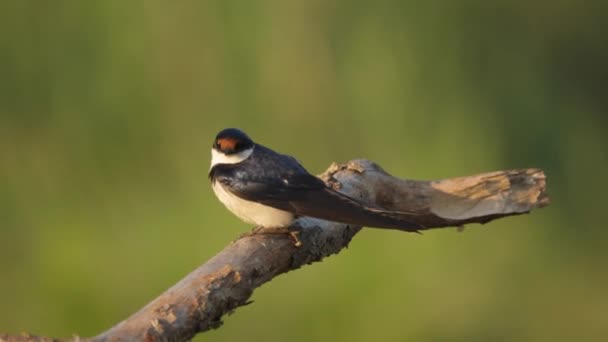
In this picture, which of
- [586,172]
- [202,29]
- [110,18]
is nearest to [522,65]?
[586,172]

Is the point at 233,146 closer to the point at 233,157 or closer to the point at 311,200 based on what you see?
the point at 233,157

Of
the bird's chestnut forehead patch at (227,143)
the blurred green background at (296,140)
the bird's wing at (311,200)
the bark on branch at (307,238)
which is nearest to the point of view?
the bark on branch at (307,238)

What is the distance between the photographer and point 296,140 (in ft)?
13.8

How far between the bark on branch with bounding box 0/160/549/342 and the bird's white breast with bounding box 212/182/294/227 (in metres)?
0.03

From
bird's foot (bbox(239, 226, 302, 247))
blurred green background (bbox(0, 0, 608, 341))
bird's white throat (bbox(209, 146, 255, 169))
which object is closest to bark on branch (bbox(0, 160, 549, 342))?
bird's foot (bbox(239, 226, 302, 247))

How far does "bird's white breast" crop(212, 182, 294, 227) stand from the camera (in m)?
2.46

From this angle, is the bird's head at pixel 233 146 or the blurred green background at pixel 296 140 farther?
the blurred green background at pixel 296 140

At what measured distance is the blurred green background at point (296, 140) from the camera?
13.3 ft

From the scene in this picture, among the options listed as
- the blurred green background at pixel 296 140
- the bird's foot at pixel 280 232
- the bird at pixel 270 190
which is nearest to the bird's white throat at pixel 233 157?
the bird at pixel 270 190

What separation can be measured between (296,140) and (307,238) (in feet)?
5.76

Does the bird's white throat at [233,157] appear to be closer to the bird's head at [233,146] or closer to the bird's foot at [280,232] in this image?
the bird's head at [233,146]

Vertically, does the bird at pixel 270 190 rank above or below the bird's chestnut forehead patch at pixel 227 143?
below

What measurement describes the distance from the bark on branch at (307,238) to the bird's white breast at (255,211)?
0.09ft

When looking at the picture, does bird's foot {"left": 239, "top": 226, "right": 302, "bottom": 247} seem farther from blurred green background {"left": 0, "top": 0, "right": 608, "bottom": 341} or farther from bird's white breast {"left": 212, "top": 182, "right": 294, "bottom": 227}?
blurred green background {"left": 0, "top": 0, "right": 608, "bottom": 341}
